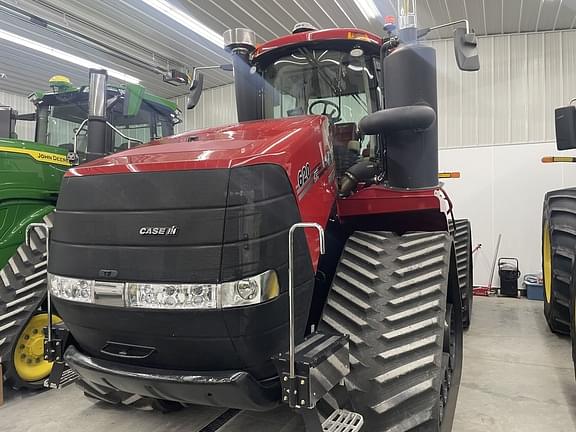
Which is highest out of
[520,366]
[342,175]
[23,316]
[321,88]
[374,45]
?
[374,45]

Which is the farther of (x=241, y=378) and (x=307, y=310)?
(x=307, y=310)

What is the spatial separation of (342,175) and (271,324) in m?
1.34

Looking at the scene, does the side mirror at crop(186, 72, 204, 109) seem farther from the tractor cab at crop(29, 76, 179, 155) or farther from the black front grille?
the black front grille

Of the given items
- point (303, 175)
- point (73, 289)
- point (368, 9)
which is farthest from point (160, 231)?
point (368, 9)

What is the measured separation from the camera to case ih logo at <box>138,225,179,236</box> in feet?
5.72

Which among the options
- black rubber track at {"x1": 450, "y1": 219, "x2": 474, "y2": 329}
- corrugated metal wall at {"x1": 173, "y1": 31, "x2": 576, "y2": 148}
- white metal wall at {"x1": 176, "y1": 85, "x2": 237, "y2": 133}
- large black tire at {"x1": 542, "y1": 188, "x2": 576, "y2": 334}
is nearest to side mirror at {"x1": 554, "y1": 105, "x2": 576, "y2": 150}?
large black tire at {"x1": 542, "y1": 188, "x2": 576, "y2": 334}

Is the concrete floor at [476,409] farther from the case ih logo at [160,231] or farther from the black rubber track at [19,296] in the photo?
the case ih logo at [160,231]

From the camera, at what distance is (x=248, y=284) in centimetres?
169

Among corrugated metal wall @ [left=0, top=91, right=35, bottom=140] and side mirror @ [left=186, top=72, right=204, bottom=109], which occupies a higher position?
corrugated metal wall @ [left=0, top=91, right=35, bottom=140]

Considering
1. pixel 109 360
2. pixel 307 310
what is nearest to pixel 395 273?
pixel 307 310

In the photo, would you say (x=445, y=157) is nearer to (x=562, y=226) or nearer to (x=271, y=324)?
(x=562, y=226)

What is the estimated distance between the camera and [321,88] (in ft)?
10.3

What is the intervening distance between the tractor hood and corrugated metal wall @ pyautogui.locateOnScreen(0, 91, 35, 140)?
10.7 metres

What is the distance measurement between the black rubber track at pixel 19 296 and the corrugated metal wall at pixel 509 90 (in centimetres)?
749
